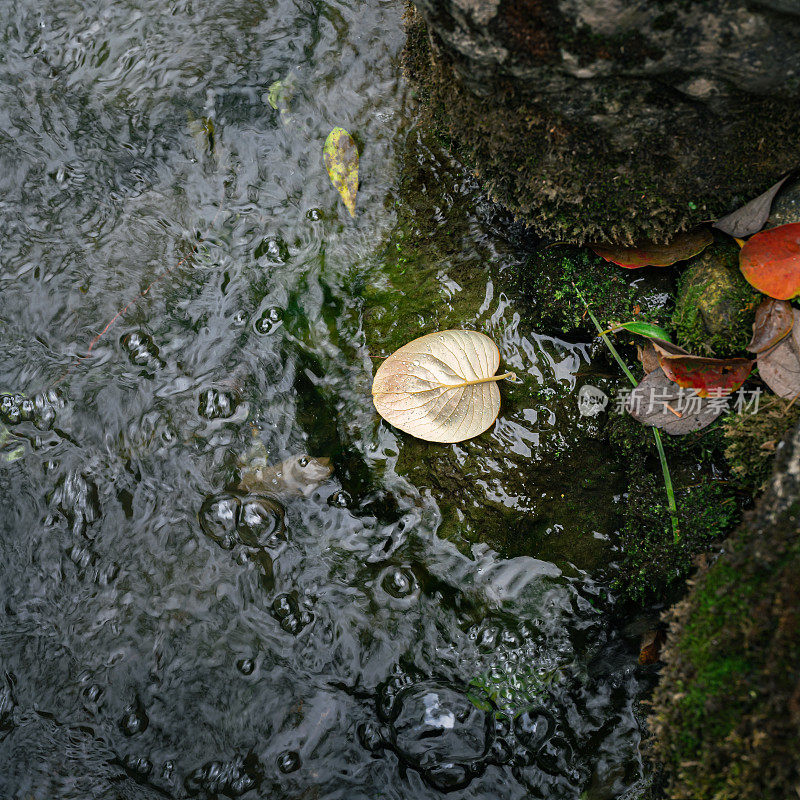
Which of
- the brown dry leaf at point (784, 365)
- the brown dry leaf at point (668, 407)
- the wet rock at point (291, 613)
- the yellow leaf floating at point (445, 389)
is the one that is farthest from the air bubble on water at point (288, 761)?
the brown dry leaf at point (784, 365)

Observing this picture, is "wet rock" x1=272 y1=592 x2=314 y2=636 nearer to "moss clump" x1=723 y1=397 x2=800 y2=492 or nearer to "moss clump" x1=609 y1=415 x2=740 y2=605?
"moss clump" x1=609 y1=415 x2=740 y2=605

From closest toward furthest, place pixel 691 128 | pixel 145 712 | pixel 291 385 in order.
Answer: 1. pixel 691 128
2. pixel 145 712
3. pixel 291 385

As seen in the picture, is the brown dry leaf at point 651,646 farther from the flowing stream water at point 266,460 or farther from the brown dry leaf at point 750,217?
the brown dry leaf at point 750,217

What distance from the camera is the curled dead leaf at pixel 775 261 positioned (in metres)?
2.28

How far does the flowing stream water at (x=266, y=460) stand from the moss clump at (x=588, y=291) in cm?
17

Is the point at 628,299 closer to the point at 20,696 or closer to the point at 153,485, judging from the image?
the point at 153,485

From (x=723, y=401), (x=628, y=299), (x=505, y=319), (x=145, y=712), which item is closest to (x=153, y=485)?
A: (x=145, y=712)

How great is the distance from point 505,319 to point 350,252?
90cm

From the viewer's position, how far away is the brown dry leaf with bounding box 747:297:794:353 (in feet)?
7.65

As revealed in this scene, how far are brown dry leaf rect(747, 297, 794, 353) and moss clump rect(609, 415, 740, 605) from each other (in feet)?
1.31

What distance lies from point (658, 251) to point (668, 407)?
2.18 feet

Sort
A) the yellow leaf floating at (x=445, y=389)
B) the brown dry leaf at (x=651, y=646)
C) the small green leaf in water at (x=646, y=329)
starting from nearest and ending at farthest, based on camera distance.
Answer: the small green leaf in water at (x=646, y=329), the brown dry leaf at (x=651, y=646), the yellow leaf floating at (x=445, y=389)

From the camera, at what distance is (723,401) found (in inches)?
97.3

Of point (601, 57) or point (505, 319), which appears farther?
point (505, 319)
